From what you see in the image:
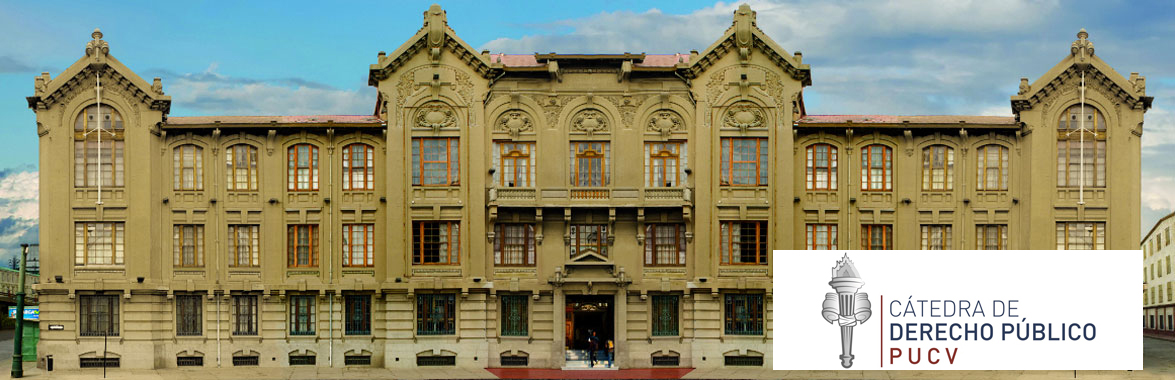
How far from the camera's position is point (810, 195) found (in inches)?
2350

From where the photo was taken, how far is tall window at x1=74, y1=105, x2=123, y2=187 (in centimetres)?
5894

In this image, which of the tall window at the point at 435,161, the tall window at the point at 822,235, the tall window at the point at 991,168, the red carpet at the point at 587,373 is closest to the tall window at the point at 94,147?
the tall window at the point at 435,161

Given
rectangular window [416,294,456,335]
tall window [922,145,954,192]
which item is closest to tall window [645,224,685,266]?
rectangular window [416,294,456,335]

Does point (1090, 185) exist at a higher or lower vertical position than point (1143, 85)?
lower

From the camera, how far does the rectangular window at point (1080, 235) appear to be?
58844 mm

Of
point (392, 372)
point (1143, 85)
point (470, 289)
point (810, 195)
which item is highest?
point (1143, 85)

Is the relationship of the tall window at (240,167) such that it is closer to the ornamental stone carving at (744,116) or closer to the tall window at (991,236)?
the ornamental stone carving at (744,116)

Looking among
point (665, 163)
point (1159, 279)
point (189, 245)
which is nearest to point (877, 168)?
point (665, 163)

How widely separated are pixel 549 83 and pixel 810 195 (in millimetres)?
13318

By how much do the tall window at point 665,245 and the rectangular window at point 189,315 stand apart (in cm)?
2119

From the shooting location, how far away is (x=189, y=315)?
2350 inches

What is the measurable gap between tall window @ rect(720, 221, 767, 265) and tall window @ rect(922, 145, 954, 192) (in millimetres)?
8149

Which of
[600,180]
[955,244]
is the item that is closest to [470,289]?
[600,180]

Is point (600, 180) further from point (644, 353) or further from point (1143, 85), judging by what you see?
point (1143, 85)
